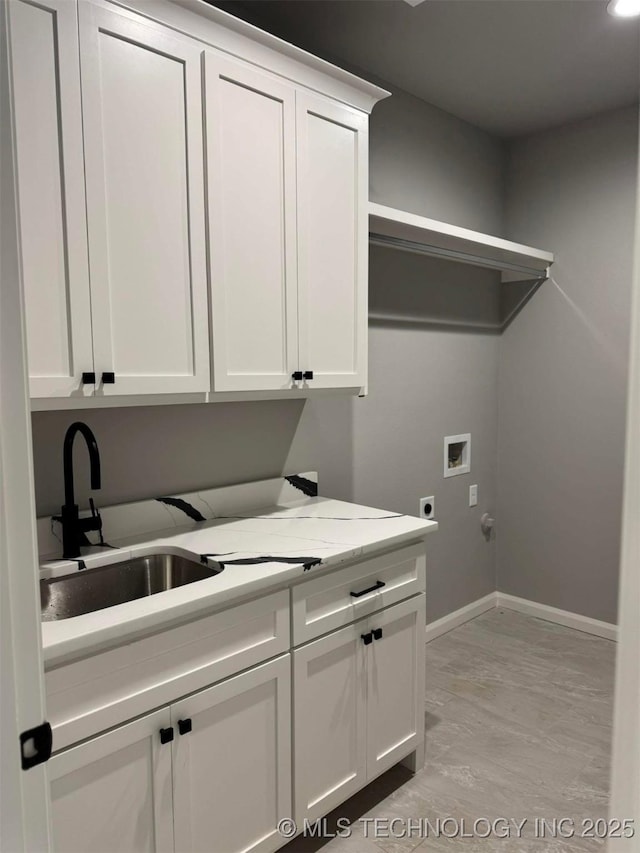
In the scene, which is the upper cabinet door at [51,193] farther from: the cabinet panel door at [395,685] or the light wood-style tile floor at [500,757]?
the light wood-style tile floor at [500,757]

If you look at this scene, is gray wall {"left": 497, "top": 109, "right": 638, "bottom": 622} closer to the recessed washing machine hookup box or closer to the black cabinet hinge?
the recessed washing machine hookup box

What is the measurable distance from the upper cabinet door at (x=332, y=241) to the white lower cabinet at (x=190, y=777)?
1019 millimetres

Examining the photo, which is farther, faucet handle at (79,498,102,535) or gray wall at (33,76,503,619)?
gray wall at (33,76,503,619)

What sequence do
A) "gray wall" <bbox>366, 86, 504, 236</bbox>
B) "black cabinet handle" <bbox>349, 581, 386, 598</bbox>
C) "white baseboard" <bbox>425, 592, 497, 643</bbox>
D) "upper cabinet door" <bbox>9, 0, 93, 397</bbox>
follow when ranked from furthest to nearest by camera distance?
1. "white baseboard" <bbox>425, 592, 497, 643</bbox>
2. "gray wall" <bbox>366, 86, 504, 236</bbox>
3. "black cabinet handle" <bbox>349, 581, 386, 598</bbox>
4. "upper cabinet door" <bbox>9, 0, 93, 397</bbox>

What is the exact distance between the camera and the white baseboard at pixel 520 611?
323 cm

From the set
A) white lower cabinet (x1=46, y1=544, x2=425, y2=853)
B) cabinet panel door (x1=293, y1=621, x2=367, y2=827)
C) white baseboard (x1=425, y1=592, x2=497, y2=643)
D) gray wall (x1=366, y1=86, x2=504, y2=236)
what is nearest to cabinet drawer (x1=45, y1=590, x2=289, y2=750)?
white lower cabinet (x1=46, y1=544, x2=425, y2=853)

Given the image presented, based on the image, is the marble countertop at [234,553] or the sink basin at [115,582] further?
the sink basin at [115,582]

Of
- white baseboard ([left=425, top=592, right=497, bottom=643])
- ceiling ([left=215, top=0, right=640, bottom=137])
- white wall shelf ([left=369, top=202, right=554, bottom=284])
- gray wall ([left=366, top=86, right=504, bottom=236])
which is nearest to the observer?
ceiling ([left=215, top=0, right=640, bottom=137])

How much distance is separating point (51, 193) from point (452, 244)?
1938 mm

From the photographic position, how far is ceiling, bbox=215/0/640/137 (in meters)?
2.19

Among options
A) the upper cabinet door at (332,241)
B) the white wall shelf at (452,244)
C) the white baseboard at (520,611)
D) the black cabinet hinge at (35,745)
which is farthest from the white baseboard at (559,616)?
the black cabinet hinge at (35,745)

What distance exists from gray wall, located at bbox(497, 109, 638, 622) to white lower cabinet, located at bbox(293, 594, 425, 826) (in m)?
1.65

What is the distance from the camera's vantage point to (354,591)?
1.83 m

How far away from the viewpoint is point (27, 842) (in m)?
0.74
